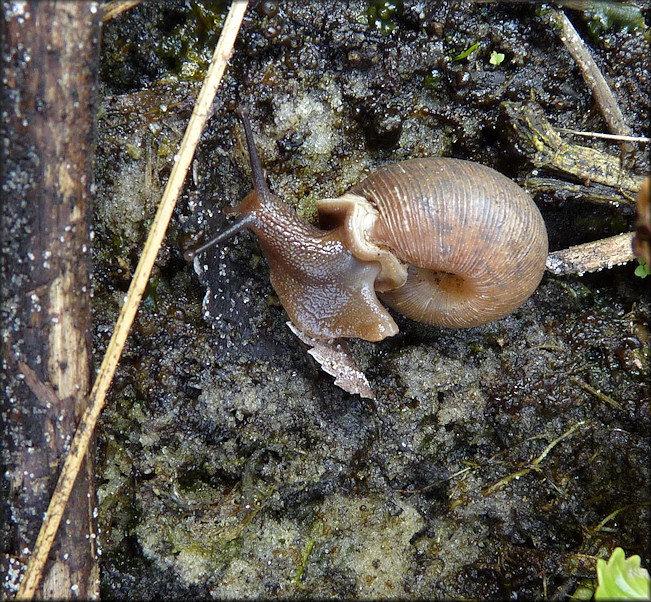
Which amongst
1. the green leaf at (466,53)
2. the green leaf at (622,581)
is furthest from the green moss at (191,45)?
the green leaf at (622,581)

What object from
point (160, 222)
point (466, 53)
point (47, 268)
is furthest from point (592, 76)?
point (47, 268)

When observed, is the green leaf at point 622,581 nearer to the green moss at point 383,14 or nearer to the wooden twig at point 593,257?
the wooden twig at point 593,257

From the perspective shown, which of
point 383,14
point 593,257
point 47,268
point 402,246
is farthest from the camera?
point 593,257

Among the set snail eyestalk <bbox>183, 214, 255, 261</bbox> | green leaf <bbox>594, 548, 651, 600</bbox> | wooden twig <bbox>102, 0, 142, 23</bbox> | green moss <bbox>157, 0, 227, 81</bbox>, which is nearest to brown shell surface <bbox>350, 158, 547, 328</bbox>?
snail eyestalk <bbox>183, 214, 255, 261</bbox>

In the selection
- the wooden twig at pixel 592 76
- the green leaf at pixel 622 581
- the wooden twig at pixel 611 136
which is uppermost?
the wooden twig at pixel 592 76

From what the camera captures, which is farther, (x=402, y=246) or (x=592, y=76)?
(x=592, y=76)

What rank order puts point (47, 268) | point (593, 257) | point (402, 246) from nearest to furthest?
1. point (47, 268)
2. point (402, 246)
3. point (593, 257)

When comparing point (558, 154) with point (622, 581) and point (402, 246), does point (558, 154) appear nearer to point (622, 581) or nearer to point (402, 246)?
point (402, 246)
